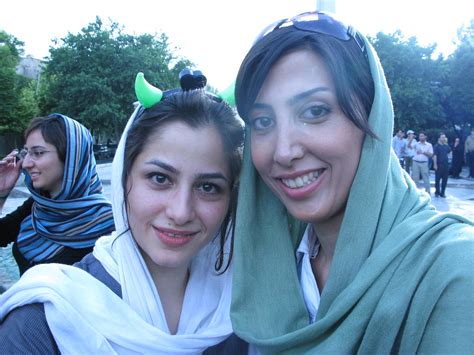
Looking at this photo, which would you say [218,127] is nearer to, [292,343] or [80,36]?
[292,343]

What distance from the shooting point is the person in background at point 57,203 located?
3.22 meters

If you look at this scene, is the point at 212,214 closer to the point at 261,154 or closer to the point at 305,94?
the point at 261,154

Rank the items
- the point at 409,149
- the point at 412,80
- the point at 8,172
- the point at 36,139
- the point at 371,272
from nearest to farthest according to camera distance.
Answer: the point at 371,272 → the point at 36,139 → the point at 8,172 → the point at 409,149 → the point at 412,80

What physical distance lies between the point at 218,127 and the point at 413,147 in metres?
13.1

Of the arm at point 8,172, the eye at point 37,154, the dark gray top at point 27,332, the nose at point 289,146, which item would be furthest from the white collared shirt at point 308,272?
the arm at point 8,172

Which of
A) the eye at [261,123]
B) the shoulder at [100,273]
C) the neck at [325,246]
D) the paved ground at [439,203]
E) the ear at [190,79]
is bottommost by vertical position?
the paved ground at [439,203]

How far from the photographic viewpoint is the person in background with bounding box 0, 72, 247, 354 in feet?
5.21

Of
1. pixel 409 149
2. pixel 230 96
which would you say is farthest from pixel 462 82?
pixel 230 96

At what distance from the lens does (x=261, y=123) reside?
1705mm

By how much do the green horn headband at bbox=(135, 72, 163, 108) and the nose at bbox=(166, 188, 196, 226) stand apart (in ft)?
1.41

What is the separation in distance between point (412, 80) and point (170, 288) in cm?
2946

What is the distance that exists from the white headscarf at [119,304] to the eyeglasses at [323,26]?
2.63 ft

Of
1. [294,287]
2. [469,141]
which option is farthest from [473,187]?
[294,287]

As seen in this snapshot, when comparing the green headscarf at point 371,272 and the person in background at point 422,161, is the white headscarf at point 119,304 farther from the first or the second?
the person in background at point 422,161
